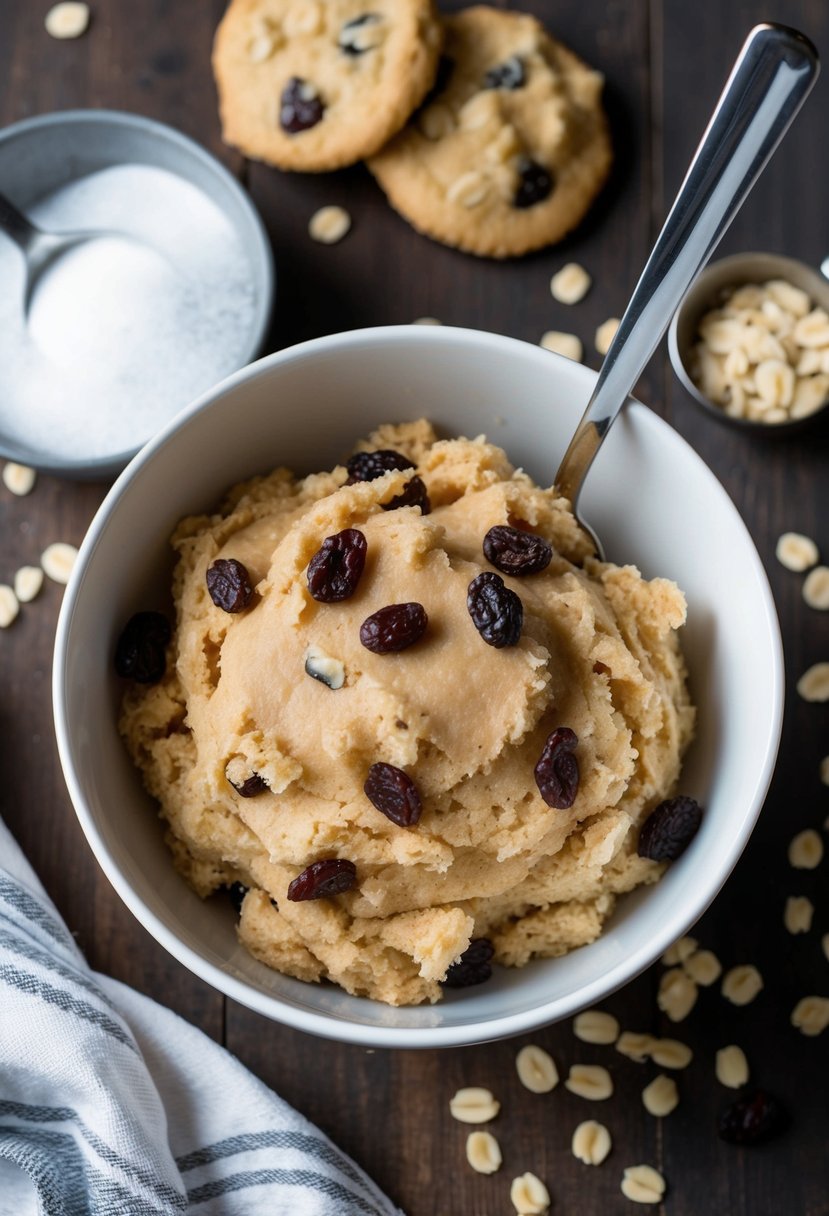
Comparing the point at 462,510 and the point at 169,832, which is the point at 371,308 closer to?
the point at 462,510

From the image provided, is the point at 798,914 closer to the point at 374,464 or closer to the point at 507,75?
the point at 374,464

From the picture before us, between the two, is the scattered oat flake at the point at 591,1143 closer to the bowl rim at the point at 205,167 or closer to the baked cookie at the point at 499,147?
the bowl rim at the point at 205,167

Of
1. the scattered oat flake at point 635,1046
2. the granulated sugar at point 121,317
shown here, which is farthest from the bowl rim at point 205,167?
the scattered oat flake at point 635,1046

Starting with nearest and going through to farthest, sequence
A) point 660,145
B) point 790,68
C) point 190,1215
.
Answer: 1. point 790,68
2. point 190,1215
3. point 660,145

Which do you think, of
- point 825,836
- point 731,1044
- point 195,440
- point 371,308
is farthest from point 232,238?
point 731,1044

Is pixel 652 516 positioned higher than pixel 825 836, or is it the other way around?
pixel 652 516

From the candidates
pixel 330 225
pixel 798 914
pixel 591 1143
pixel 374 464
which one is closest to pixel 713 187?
pixel 374 464

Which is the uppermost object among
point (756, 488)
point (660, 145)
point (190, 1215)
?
point (660, 145)
